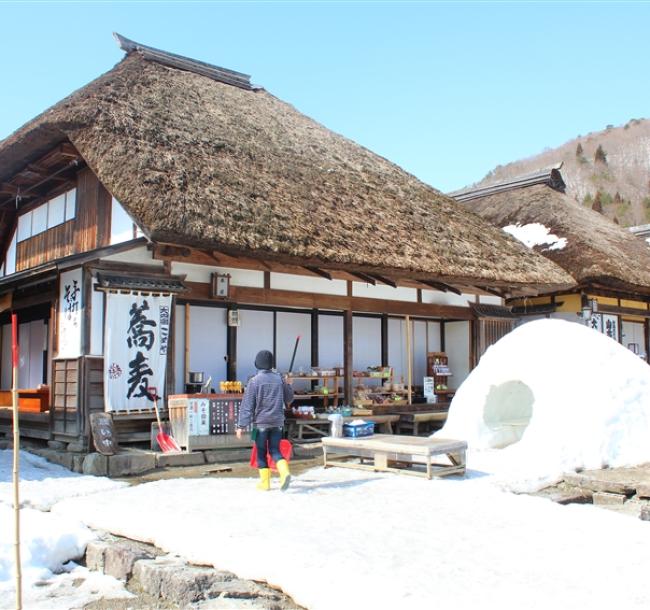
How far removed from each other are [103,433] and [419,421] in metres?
5.25

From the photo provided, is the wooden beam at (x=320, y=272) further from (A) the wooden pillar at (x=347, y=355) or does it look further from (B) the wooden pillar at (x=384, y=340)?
(B) the wooden pillar at (x=384, y=340)

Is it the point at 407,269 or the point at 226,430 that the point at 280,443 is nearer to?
the point at 226,430

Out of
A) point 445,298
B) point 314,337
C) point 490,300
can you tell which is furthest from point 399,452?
point 490,300

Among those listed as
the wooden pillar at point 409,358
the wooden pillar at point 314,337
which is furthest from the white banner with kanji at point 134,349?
the wooden pillar at point 409,358

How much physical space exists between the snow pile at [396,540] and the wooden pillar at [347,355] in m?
4.18

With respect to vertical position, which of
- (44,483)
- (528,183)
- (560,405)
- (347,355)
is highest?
(528,183)

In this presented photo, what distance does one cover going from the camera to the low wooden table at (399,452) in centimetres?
703

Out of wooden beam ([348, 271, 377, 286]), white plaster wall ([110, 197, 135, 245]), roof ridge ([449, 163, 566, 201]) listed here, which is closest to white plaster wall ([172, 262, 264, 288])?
white plaster wall ([110, 197, 135, 245])

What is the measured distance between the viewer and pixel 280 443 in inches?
254

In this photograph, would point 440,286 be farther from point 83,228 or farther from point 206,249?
point 83,228

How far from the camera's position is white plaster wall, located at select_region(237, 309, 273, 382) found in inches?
403

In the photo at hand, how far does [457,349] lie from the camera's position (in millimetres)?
13047

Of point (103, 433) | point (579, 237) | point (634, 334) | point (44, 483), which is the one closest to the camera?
point (44, 483)

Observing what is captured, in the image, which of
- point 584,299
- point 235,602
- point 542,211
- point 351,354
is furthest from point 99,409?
point 542,211
